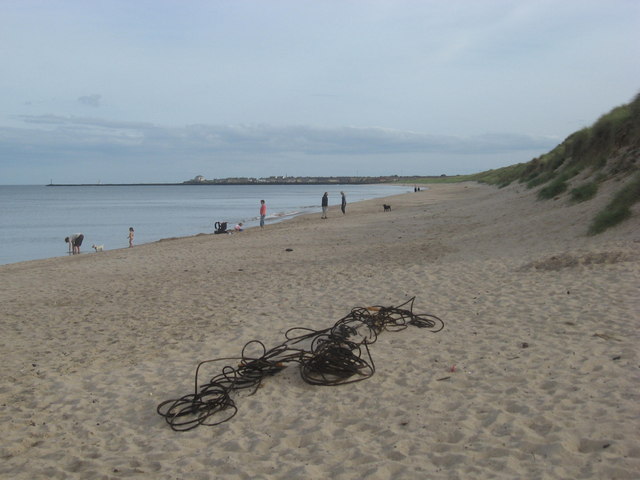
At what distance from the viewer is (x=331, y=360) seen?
5.50m

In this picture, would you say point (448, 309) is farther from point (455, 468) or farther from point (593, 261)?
point (455, 468)

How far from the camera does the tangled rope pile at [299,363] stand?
4844 millimetres

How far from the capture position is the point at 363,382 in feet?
17.3

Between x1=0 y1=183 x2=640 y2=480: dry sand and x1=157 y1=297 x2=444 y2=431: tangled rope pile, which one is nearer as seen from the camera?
x1=0 y1=183 x2=640 y2=480: dry sand

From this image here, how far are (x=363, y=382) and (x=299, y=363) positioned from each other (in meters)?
0.84

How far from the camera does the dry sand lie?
379cm

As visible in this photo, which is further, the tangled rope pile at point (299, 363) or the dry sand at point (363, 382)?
the tangled rope pile at point (299, 363)

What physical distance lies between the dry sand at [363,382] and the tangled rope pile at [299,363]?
0.44ft

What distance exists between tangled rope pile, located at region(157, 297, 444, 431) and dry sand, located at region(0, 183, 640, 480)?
5.3 inches

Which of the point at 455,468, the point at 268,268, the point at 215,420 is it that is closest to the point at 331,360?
the point at 215,420

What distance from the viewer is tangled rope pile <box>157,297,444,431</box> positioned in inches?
191

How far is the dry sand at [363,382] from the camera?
3.79 m

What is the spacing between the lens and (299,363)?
5.77 m

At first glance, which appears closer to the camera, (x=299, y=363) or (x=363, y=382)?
(x=363, y=382)
